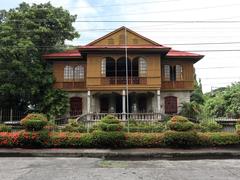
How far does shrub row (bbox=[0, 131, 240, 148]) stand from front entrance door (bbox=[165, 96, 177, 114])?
39.0ft

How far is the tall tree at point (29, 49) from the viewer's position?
985 inches

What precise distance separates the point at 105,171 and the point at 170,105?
1821 centimetres

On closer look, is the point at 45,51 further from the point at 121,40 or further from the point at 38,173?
the point at 38,173

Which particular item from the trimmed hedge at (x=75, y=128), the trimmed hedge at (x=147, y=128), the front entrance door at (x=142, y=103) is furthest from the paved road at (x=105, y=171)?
the front entrance door at (x=142, y=103)

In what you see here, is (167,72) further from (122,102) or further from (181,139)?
(181,139)

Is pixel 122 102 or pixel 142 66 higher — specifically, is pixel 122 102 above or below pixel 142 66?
below

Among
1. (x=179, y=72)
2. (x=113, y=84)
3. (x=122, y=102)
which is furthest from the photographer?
(x=179, y=72)

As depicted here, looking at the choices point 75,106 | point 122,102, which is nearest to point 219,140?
point 122,102

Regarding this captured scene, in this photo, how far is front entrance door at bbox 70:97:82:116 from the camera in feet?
88.9

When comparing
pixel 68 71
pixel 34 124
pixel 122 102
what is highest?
pixel 68 71

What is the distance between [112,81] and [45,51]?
28.1 ft

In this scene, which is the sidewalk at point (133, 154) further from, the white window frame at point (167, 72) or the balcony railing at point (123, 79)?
the white window frame at point (167, 72)

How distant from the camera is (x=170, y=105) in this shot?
88.6 ft

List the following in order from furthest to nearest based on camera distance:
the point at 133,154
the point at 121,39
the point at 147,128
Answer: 1. the point at 121,39
2. the point at 147,128
3. the point at 133,154
